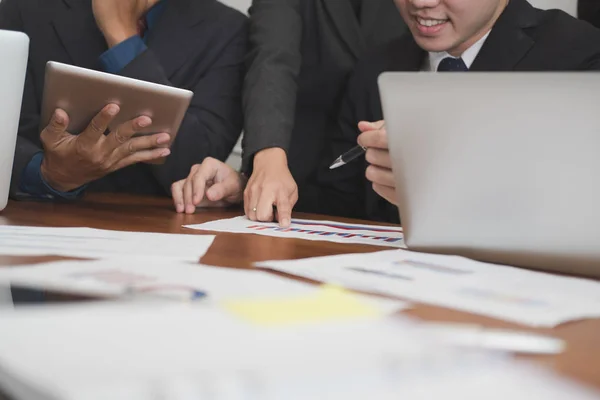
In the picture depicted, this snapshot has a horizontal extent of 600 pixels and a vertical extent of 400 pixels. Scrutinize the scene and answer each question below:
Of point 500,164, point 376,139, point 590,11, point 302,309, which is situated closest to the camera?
point 302,309

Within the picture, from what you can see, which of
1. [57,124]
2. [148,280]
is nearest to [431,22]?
[57,124]

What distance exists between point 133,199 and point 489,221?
849mm

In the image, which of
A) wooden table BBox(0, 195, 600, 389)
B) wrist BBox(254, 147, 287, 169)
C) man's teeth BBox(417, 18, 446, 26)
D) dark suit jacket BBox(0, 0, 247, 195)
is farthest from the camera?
dark suit jacket BBox(0, 0, 247, 195)

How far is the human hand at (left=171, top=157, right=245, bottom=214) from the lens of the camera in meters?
1.16

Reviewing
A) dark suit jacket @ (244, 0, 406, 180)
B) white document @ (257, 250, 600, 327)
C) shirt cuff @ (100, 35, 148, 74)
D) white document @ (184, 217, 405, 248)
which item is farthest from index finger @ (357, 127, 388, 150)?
shirt cuff @ (100, 35, 148, 74)

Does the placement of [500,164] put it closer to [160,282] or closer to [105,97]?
[160,282]

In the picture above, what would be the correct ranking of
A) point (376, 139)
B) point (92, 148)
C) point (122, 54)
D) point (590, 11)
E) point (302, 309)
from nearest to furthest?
point (302, 309) → point (376, 139) → point (92, 148) → point (122, 54) → point (590, 11)

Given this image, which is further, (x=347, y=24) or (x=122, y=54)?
(x=347, y=24)

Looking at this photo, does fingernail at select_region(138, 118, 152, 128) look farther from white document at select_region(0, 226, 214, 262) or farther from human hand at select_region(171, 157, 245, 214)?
white document at select_region(0, 226, 214, 262)

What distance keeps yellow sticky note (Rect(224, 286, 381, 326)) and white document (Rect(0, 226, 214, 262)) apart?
0.20 meters

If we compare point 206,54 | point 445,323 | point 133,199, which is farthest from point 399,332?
point 206,54

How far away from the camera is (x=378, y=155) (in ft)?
3.02

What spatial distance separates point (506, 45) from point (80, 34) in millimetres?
971

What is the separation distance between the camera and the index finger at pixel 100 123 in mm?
1077
